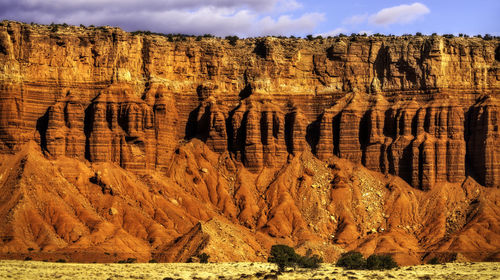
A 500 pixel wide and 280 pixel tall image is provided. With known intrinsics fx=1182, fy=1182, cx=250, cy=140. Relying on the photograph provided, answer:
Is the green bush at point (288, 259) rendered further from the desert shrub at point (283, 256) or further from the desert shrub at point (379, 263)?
the desert shrub at point (379, 263)

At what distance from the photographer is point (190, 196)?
114 m

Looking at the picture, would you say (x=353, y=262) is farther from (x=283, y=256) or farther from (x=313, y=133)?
(x=313, y=133)

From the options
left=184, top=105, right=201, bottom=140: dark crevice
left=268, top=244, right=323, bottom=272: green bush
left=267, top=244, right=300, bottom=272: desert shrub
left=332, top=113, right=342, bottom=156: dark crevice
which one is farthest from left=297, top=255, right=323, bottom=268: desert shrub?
left=184, top=105, right=201, bottom=140: dark crevice

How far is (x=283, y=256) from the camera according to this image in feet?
302

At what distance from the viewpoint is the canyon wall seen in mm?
113312

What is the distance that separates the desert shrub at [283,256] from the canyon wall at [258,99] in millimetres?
22866

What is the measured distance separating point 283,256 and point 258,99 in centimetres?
3215

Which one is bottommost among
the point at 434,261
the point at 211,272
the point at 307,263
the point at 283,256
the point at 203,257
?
the point at 434,261

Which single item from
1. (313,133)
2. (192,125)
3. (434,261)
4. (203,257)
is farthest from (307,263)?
(192,125)

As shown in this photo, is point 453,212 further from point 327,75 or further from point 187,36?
point 187,36

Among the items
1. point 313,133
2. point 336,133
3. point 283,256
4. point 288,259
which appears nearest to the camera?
point 288,259

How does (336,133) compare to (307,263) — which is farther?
(336,133)

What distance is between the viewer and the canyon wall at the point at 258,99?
11331cm

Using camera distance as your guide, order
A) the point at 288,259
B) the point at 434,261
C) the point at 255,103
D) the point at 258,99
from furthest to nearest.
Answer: the point at 258,99
the point at 255,103
the point at 434,261
the point at 288,259
